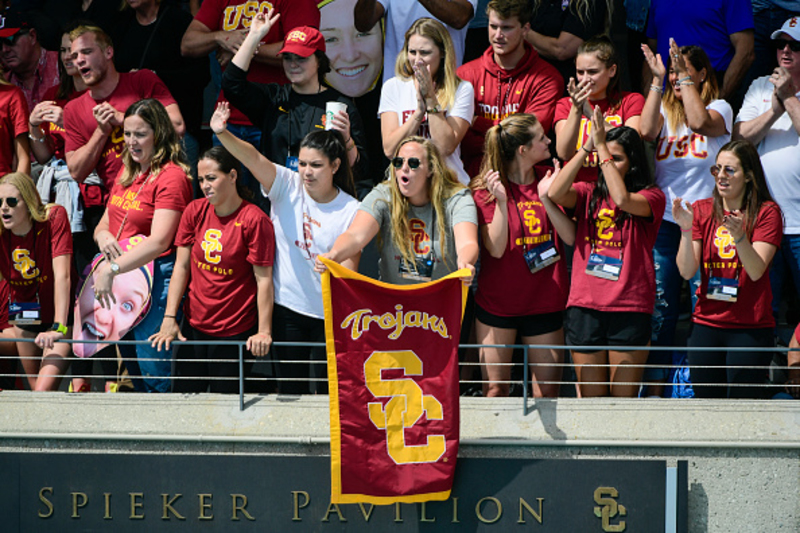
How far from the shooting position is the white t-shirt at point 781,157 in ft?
24.7

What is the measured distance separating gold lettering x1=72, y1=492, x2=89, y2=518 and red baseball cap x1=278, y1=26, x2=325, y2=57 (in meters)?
3.00

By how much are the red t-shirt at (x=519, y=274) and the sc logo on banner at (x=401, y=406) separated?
0.82 meters

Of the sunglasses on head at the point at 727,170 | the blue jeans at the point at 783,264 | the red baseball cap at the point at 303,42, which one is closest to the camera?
the sunglasses on head at the point at 727,170

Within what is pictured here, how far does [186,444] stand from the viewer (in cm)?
656

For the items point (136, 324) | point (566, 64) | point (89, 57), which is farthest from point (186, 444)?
point (566, 64)

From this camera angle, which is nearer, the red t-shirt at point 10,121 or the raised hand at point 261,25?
the raised hand at point 261,25

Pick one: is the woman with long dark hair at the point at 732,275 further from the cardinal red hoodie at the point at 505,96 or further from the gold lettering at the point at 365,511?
the gold lettering at the point at 365,511

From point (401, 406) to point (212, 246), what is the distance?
5.06ft

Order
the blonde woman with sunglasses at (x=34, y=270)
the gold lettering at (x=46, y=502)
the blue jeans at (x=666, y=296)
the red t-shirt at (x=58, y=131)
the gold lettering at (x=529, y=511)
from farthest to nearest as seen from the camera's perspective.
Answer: the red t-shirt at (x=58, y=131), the blue jeans at (x=666, y=296), the blonde woman with sunglasses at (x=34, y=270), the gold lettering at (x=46, y=502), the gold lettering at (x=529, y=511)

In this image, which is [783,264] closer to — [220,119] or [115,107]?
[220,119]

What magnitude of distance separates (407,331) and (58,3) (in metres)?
4.69

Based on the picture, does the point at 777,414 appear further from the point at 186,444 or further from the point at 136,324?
the point at 136,324

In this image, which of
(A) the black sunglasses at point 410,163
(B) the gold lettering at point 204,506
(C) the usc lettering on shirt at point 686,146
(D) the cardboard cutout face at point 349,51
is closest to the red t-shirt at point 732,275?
(C) the usc lettering on shirt at point 686,146

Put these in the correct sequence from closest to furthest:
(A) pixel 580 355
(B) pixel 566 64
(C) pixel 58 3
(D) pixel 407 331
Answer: (D) pixel 407 331 < (A) pixel 580 355 < (B) pixel 566 64 < (C) pixel 58 3
